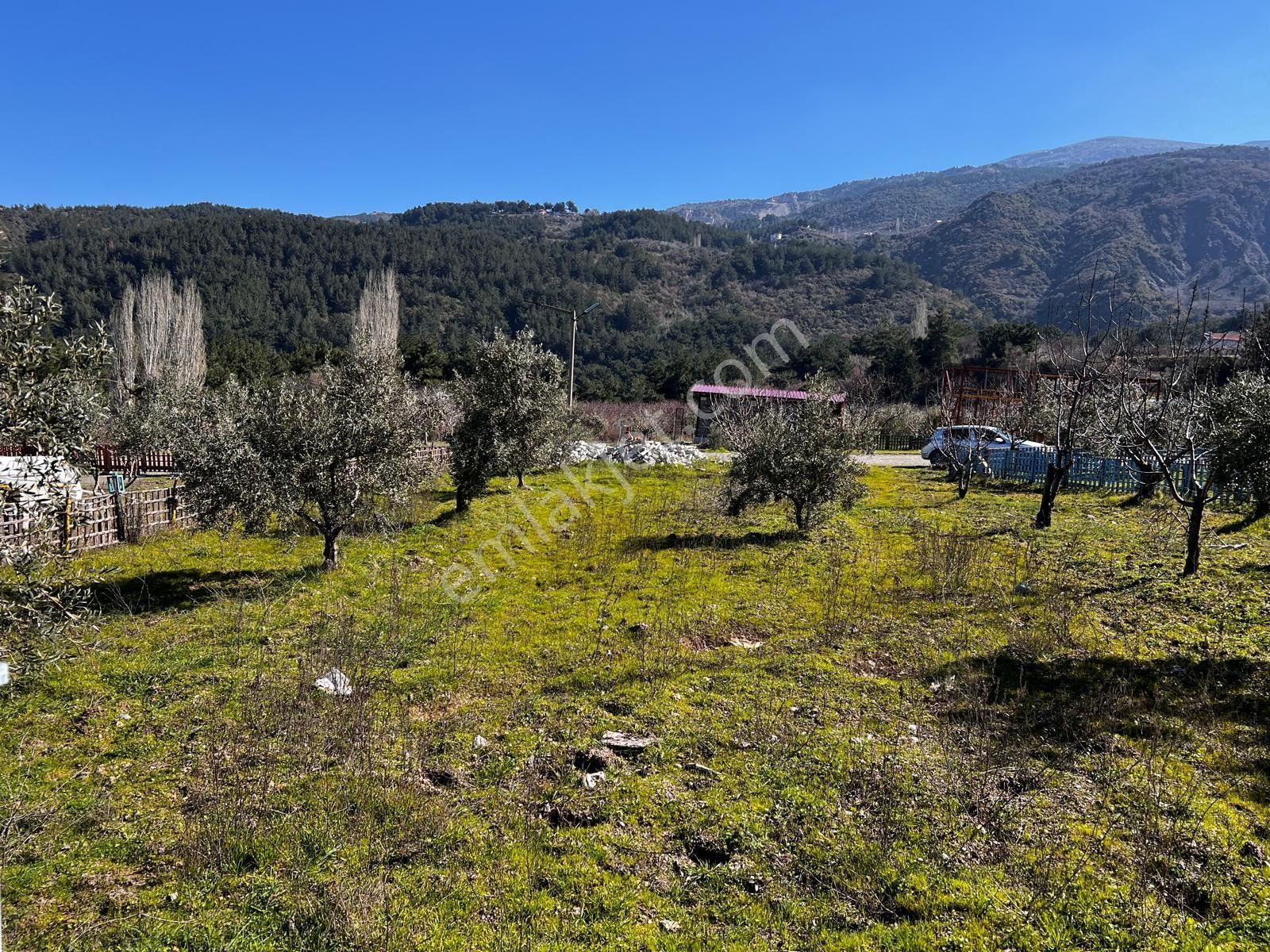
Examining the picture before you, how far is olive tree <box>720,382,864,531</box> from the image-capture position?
1442cm

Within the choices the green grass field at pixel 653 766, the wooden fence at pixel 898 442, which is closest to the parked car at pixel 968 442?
the green grass field at pixel 653 766

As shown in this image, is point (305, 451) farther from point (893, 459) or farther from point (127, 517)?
point (893, 459)

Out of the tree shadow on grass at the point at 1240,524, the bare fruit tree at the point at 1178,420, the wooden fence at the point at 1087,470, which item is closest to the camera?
the bare fruit tree at the point at 1178,420

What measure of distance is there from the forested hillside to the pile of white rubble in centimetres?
2184

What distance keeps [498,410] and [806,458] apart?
7823mm

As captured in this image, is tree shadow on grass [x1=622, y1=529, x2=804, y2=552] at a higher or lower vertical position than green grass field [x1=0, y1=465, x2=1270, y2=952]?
higher

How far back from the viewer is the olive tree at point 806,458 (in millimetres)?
14422

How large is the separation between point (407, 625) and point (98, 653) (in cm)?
353

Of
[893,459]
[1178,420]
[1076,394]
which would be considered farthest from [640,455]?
[1178,420]

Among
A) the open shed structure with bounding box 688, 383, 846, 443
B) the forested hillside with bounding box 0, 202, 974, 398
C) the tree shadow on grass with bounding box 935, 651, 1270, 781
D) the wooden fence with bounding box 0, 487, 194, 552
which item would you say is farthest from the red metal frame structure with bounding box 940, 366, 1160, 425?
the wooden fence with bounding box 0, 487, 194, 552

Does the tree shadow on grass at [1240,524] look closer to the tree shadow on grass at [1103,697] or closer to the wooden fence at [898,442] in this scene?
the tree shadow on grass at [1103,697]

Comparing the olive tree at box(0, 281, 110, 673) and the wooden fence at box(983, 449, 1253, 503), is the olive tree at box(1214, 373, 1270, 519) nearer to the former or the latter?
the wooden fence at box(983, 449, 1253, 503)

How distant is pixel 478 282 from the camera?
91375mm

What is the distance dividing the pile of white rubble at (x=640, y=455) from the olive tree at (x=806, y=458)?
463 inches
